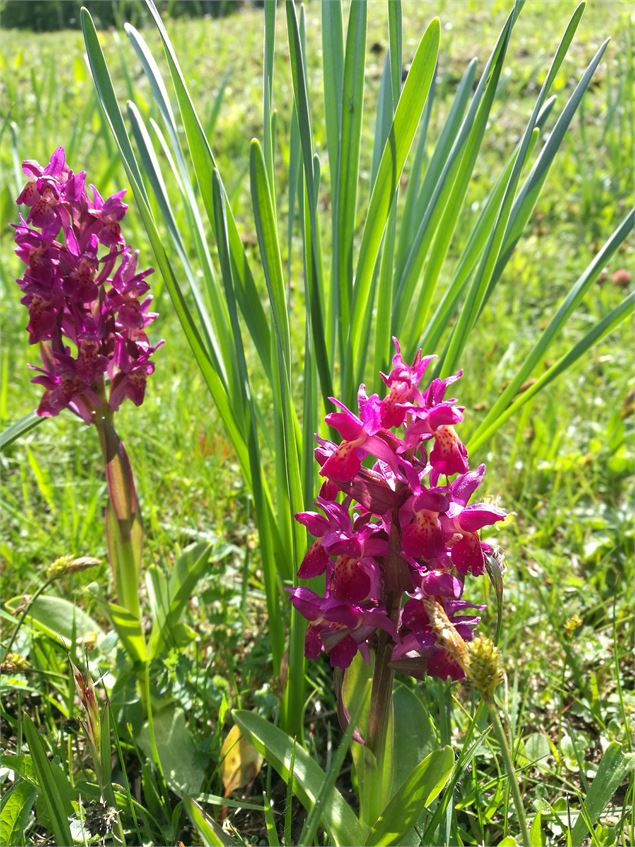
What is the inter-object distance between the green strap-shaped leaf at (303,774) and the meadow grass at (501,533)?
4.8 inches

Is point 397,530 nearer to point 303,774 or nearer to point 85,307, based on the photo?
point 303,774

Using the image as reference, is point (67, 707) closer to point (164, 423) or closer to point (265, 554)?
point (265, 554)

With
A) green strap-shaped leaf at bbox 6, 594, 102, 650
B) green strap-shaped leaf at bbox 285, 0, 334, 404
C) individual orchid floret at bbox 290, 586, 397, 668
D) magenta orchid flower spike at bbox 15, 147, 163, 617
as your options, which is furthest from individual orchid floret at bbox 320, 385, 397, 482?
green strap-shaped leaf at bbox 6, 594, 102, 650

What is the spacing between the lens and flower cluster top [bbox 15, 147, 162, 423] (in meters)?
1.14

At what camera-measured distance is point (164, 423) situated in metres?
2.03

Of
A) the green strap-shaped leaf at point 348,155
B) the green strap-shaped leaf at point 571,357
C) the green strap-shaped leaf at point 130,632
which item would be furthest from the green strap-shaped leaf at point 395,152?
the green strap-shaped leaf at point 130,632

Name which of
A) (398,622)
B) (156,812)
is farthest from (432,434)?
(156,812)

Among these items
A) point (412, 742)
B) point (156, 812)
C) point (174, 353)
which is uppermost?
point (174, 353)

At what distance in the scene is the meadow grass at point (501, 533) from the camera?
1205 mm

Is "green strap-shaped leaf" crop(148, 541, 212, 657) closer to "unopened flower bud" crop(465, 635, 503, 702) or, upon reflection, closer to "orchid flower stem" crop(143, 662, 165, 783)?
"orchid flower stem" crop(143, 662, 165, 783)

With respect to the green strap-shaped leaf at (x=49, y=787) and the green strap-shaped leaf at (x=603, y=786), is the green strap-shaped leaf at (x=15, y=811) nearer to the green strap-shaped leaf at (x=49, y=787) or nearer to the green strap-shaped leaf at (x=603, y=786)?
the green strap-shaped leaf at (x=49, y=787)

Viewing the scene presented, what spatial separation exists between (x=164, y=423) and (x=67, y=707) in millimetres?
902

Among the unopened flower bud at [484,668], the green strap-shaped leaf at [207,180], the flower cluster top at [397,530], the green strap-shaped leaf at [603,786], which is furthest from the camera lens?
the green strap-shaped leaf at [207,180]

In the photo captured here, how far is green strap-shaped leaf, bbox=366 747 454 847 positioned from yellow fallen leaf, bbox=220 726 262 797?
31cm
